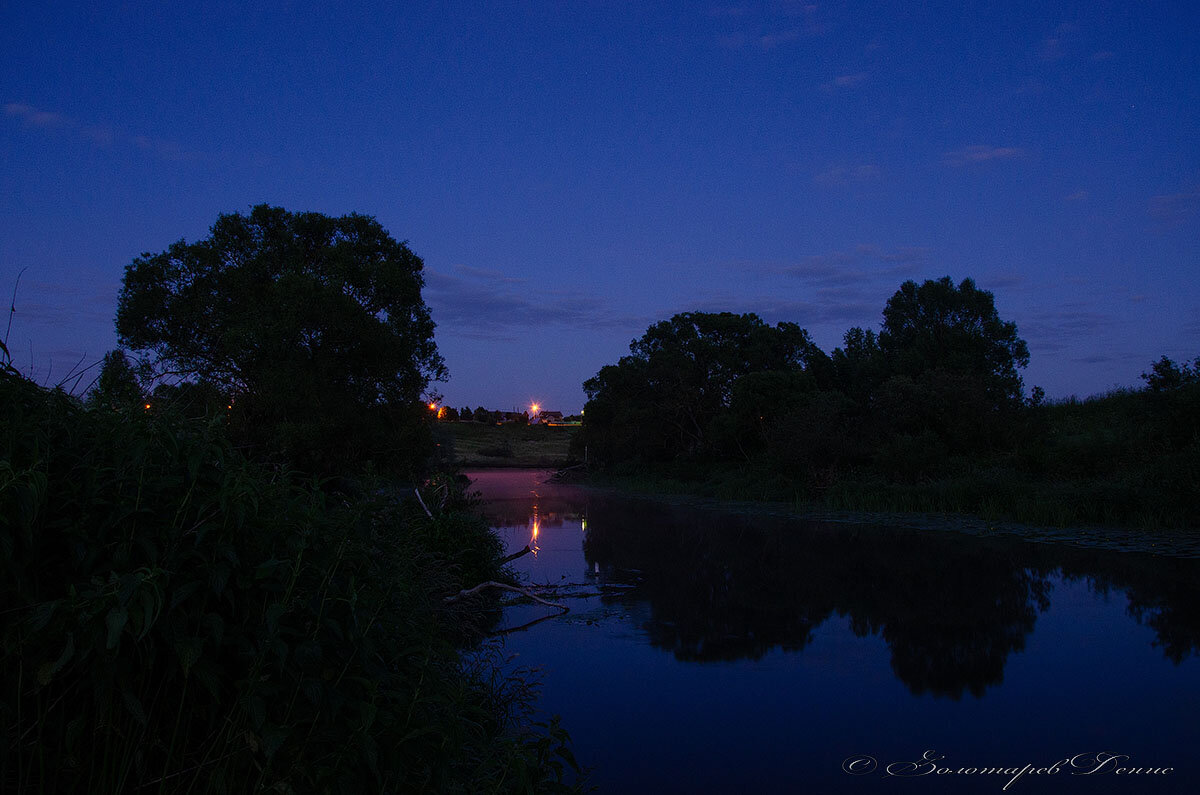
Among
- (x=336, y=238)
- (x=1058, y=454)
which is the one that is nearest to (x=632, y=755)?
(x=336, y=238)

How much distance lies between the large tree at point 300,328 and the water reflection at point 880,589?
16.6 ft

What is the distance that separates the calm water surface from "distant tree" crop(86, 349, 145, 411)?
376 centimetres

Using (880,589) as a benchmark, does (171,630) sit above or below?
above

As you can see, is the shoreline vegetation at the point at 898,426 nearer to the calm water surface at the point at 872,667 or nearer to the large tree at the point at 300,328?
the calm water surface at the point at 872,667

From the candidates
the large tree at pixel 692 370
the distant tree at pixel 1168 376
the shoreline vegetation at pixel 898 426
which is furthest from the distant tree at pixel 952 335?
the distant tree at pixel 1168 376

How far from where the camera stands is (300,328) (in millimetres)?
15492

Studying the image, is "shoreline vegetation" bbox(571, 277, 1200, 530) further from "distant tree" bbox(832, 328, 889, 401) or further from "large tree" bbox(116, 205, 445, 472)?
"large tree" bbox(116, 205, 445, 472)

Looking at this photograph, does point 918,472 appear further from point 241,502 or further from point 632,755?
point 241,502

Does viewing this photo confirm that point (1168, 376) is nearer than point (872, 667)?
No

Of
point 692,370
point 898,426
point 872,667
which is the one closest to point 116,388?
point 872,667

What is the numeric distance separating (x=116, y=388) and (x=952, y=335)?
37347mm

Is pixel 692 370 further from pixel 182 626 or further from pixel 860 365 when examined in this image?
pixel 182 626

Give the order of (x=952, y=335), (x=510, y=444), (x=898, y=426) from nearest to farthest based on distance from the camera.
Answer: (x=898, y=426), (x=952, y=335), (x=510, y=444)

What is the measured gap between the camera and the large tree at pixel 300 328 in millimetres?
15109
